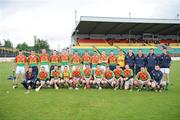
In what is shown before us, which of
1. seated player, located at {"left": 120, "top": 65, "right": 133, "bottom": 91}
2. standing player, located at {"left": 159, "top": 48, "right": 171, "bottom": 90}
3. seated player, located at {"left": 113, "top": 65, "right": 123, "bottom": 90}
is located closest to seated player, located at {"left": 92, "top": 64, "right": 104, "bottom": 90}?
seated player, located at {"left": 113, "top": 65, "right": 123, "bottom": 90}

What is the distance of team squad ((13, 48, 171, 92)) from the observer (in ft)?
43.4

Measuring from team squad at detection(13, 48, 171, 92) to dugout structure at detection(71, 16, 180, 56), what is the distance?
77.1 feet

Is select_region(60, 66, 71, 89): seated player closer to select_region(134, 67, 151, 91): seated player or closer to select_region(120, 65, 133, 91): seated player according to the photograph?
select_region(120, 65, 133, 91): seated player

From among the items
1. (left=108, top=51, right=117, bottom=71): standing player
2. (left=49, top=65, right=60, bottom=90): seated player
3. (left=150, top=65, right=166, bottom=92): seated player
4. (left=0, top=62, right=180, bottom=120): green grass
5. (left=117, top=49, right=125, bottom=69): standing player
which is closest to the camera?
(left=0, top=62, right=180, bottom=120): green grass

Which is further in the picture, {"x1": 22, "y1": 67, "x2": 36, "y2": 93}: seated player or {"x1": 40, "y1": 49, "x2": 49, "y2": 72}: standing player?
{"x1": 40, "y1": 49, "x2": 49, "y2": 72}: standing player

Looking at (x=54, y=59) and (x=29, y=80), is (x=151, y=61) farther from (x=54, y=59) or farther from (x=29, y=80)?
(x=29, y=80)

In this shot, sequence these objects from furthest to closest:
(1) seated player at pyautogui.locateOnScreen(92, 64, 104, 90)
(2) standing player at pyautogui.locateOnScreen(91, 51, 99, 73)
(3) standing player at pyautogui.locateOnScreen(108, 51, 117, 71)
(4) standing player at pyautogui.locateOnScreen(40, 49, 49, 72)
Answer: (2) standing player at pyautogui.locateOnScreen(91, 51, 99, 73) → (3) standing player at pyautogui.locateOnScreen(108, 51, 117, 71) → (4) standing player at pyautogui.locateOnScreen(40, 49, 49, 72) → (1) seated player at pyautogui.locateOnScreen(92, 64, 104, 90)

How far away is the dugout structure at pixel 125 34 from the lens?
39.8 m

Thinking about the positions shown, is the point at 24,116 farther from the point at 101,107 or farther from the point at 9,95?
the point at 9,95

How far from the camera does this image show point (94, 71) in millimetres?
14180

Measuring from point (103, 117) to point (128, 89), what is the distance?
599 centimetres

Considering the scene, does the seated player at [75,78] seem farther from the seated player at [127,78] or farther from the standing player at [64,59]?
the seated player at [127,78]

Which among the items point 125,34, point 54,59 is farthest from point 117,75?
point 125,34

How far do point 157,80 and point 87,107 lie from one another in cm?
524
